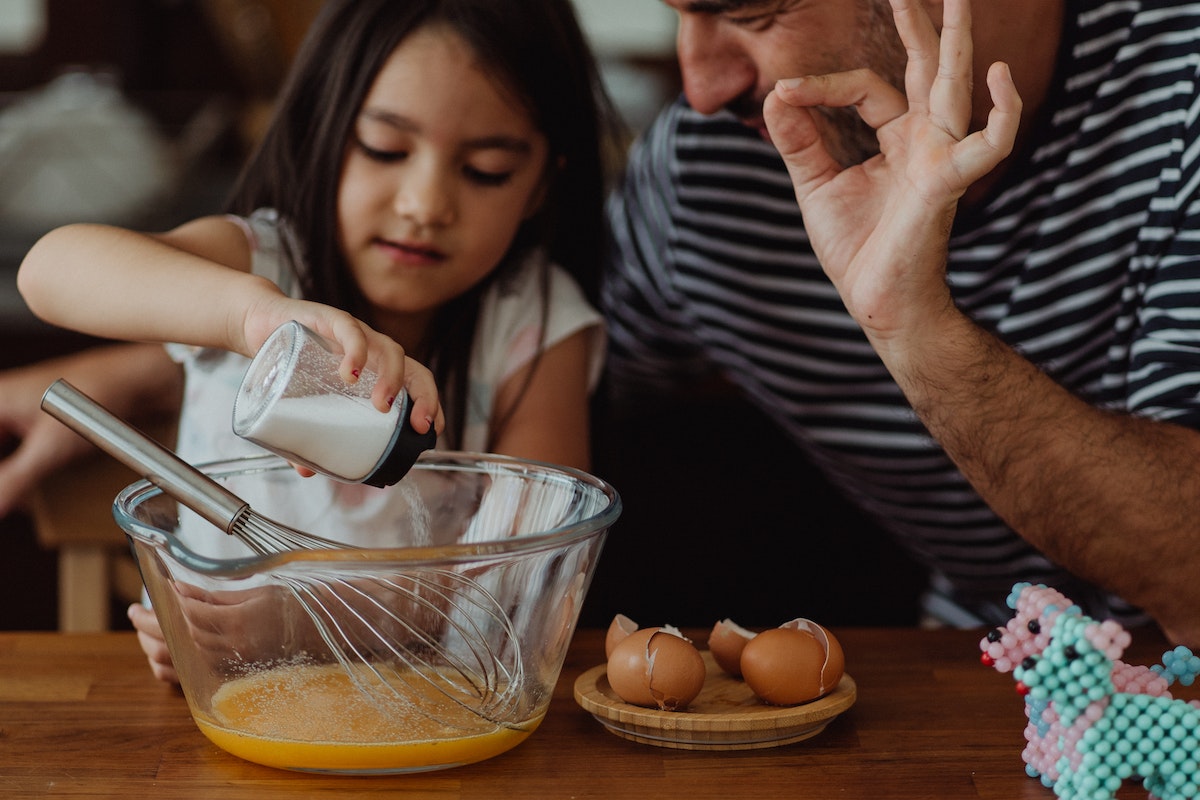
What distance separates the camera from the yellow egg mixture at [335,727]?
728 millimetres

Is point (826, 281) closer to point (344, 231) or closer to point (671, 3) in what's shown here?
point (671, 3)

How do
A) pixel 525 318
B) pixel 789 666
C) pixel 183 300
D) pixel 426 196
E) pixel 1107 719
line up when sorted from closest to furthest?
pixel 1107 719 → pixel 789 666 → pixel 183 300 → pixel 426 196 → pixel 525 318

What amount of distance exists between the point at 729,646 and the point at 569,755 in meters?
0.15

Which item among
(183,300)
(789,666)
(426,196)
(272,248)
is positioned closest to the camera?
(789,666)

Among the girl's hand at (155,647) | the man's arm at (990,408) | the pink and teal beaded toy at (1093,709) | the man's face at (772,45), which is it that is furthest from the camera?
the man's face at (772,45)

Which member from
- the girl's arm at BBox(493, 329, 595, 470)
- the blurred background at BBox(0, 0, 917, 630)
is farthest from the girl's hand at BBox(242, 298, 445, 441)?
the blurred background at BBox(0, 0, 917, 630)

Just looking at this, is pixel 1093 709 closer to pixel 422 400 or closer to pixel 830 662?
pixel 830 662

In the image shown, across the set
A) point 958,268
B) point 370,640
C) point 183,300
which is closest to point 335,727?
point 370,640

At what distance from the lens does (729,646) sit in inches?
33.8

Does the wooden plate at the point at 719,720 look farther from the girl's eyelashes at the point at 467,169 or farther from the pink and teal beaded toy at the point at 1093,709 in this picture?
the girl's eyelashes at the point at 467,169

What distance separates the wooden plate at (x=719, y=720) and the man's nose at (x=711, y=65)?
62 centimetres

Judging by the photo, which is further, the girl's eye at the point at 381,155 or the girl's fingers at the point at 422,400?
the girl's eye at the point at 381,155

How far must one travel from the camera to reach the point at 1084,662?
0.67 m

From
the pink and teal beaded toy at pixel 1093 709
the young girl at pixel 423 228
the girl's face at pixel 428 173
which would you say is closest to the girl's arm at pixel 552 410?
the young girl at pixel 423 228
